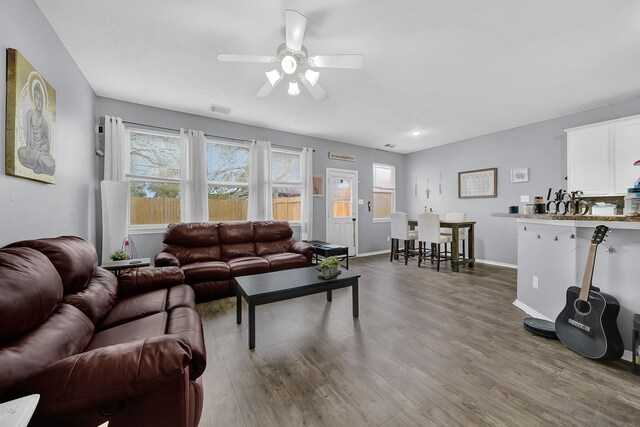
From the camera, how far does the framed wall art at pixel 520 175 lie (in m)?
4.54

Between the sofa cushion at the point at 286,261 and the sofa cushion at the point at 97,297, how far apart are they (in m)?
1.82

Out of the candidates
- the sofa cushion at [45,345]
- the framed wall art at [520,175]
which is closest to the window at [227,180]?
the sofa cushion at [45,345]

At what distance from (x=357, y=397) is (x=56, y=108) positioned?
3294mm

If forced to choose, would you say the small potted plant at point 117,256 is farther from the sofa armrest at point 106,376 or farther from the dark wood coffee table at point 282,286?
the sofa armrest at point 106,376

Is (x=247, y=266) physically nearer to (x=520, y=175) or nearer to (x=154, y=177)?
(x=154, y=177)

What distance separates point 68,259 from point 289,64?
2.18 meters

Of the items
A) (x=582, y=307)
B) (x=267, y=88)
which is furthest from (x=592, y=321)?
(x=267, y=88)

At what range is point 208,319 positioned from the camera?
2.60 metres

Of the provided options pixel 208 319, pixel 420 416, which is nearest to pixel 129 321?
pixel 208 319

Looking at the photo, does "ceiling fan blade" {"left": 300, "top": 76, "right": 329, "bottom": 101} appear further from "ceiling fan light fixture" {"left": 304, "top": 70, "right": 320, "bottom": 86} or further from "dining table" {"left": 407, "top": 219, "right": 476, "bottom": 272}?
"dining table" {"left": 407, "top": 219, "right": 476, "bottom": 272}

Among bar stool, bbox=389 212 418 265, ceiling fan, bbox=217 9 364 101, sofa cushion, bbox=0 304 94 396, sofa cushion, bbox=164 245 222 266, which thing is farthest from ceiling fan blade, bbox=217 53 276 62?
bar stool, bbox=389 212 418 265

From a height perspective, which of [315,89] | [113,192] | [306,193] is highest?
[315,89]

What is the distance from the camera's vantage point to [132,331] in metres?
1.49

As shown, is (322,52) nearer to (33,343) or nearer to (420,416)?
(33,343)
